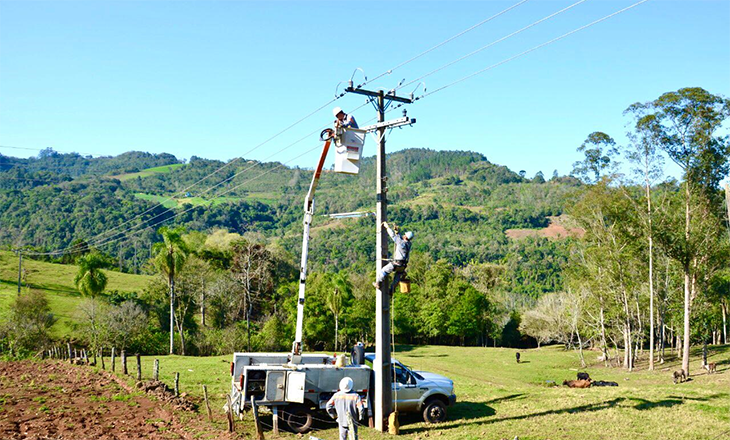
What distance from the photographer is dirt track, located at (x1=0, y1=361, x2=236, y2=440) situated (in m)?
13.9

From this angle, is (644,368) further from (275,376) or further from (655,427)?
(275,376)

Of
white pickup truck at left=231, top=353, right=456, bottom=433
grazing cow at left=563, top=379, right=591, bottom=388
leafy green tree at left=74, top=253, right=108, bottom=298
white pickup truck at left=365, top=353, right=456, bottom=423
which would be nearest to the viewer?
white pickup truck at left=231, top=353, right=456, bottom=433

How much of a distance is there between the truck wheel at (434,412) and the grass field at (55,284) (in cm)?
4269

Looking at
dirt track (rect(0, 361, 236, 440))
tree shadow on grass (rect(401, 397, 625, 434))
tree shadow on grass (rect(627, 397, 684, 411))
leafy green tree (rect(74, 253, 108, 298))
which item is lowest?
dirt track (rect(0, 361, 236, 440))

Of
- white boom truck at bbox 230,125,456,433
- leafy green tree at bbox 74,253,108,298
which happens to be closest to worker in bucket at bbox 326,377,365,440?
white boom truck at bbox 230,125,456,433

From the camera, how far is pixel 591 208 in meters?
42.9

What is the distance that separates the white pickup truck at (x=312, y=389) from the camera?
14.2 metres

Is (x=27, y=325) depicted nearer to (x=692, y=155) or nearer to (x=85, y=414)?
(x=85, y=414)

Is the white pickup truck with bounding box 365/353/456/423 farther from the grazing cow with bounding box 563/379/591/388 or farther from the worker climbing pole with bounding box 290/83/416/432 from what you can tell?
the grazing cow with bounding box 563/379/591/388

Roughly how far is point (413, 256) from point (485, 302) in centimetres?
2612

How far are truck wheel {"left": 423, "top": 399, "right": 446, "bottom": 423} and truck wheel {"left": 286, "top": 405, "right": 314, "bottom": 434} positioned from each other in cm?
331

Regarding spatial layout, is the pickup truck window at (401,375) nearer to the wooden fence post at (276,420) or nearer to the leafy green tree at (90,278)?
the wooden fence post at (276,420)

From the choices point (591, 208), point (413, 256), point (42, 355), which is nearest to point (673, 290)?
point (591, 208)

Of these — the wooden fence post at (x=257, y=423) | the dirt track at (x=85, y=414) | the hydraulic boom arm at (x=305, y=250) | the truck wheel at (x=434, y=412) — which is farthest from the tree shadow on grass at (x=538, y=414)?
the dirt track at (x=85, y=414)
